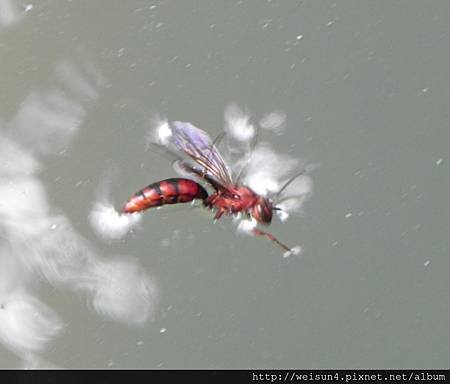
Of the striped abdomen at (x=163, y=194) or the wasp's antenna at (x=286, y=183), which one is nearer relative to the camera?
the striped abdomen at (x=163, y=194)

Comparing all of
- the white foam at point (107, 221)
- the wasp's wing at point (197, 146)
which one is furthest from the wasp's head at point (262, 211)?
the white foam at point (107, 221)

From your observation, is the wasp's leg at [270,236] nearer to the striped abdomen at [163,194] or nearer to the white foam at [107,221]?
the striped abdomen at [163,194]

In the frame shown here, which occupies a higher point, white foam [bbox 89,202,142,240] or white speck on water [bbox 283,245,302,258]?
white foam [bbox 89,202,142,240]

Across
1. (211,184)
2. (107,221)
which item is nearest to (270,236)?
(211,184)

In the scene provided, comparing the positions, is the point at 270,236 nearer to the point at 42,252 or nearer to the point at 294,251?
the point at 294,251

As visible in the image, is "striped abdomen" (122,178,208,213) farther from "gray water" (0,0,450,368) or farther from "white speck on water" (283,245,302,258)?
"white speck on water" (283,245,302,258)

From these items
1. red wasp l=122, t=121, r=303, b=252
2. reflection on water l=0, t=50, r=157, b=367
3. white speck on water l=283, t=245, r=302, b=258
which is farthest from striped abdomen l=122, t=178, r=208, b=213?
white speck on water l=283, t=245, r=302, b=258

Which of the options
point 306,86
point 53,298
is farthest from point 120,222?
point 306,86
